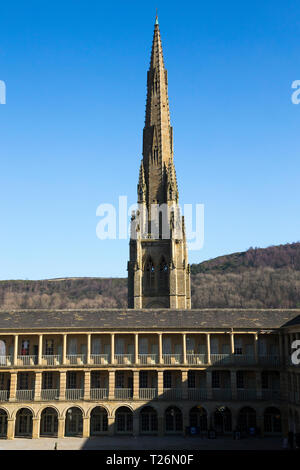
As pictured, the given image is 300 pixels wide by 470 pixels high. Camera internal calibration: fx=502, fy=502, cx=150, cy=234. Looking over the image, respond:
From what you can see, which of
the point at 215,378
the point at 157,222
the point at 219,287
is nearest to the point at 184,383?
the point at 215,378

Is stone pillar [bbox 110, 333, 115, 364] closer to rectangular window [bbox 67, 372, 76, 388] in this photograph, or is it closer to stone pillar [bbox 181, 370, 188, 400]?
rectangular window [bbox 67, 372, 76, 388]

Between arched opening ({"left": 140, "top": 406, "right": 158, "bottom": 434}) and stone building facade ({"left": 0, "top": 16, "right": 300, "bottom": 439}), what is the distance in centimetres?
9

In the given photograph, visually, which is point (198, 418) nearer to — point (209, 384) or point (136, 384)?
point (209, 384)

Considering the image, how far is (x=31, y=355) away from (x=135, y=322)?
370 inches

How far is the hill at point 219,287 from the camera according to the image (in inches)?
5394

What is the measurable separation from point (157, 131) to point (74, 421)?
→ 42.2m

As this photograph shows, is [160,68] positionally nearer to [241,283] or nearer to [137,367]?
[137,367]

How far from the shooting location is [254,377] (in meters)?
42.7

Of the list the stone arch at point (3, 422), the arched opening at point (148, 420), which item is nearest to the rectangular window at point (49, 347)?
the stone arch at point (3, 422)

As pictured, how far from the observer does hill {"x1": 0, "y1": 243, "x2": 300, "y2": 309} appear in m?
137

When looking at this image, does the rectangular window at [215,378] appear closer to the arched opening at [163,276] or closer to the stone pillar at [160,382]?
the stone pillar at [160,382]

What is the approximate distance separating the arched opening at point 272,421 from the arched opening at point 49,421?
17.8 m
